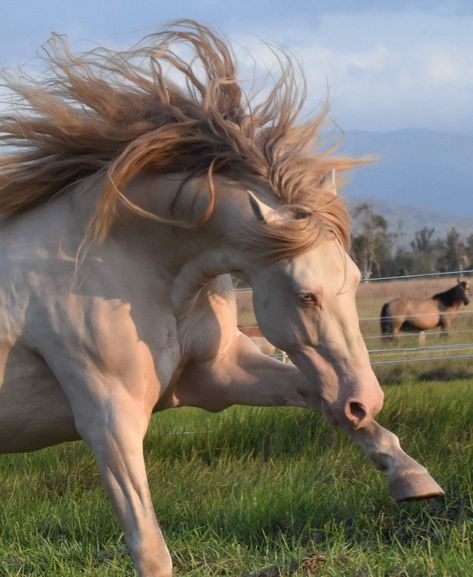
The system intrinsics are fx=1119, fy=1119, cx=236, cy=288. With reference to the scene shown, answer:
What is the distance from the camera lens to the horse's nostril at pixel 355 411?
4.31 m

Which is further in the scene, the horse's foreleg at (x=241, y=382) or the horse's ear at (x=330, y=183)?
the horse's foreleg at (x=241, y=382)

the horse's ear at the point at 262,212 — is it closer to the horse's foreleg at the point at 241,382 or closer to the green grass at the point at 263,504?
the horse's foreleg at the point at 241,382

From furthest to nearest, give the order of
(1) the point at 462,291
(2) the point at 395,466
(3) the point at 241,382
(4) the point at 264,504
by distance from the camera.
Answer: (1) the point at 462,291
(4) the point at 264,504
(3) the point at 241,382
(2) the point at 395,466

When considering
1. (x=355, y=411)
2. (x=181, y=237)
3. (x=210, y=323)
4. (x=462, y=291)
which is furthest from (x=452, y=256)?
(x=355, y=411)

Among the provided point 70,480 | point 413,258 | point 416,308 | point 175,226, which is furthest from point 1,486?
point 413,258

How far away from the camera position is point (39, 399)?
185 inches

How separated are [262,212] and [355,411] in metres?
0.85

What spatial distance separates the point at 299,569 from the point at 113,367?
42.2 inches

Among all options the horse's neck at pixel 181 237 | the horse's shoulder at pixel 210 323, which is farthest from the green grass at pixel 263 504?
the horse's neck at pixel 181 237

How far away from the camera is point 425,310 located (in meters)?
24.5

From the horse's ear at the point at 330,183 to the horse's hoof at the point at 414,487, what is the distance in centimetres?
119

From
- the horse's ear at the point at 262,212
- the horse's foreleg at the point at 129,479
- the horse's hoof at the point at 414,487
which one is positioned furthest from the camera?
the horse's hoof at the point at 414,487

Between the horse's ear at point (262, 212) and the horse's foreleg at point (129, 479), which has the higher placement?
the horse's ear at point (262, 212)

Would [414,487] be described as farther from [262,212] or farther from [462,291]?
[462,291]
